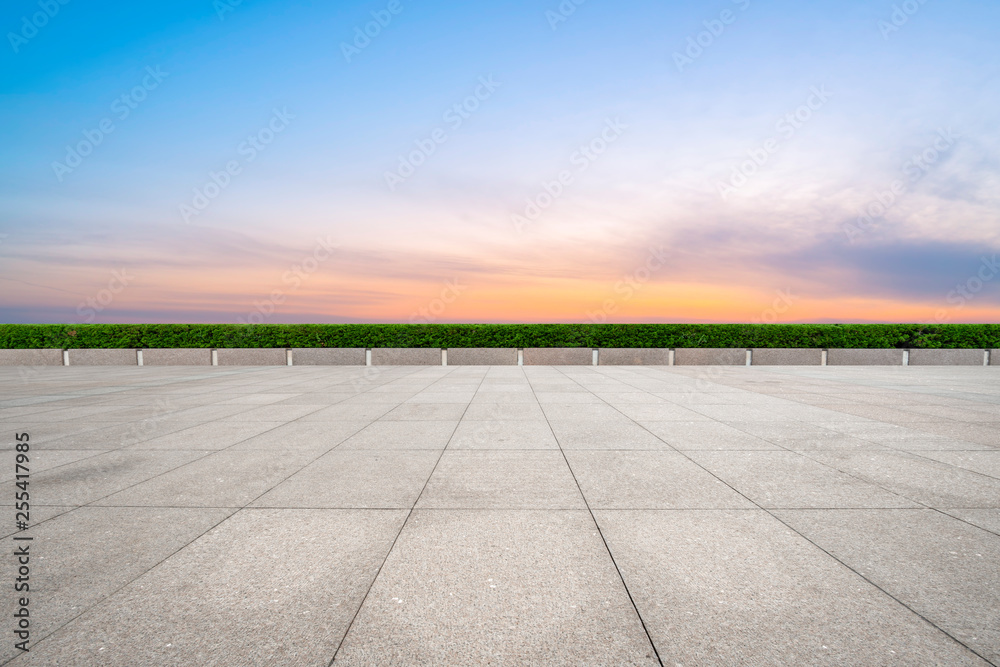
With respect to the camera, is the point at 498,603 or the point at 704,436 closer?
the point at 498,603

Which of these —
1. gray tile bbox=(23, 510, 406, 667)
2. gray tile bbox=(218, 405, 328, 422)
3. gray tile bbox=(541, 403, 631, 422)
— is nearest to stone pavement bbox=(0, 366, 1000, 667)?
gray tile bbox=(23, 510, 406, 667)

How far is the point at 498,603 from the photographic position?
8.91 feet

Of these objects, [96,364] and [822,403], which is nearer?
[822,403]

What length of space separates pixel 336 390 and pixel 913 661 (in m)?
11.3

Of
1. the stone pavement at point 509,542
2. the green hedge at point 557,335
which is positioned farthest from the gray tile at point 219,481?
the green hedge at point 557,335

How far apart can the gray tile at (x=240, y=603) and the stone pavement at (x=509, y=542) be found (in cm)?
1

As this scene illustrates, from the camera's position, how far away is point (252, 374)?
15.8 meters

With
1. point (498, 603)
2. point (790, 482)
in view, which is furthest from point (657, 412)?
point (498, 603)

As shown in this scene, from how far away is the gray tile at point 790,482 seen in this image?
14.0ft

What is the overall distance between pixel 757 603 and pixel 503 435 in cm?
422

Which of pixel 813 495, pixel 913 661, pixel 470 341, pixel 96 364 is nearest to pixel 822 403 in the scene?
pixel 813 495

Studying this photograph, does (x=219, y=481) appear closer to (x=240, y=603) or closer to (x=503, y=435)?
(x=240, y=603)

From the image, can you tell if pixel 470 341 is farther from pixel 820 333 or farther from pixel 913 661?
pixel 913 661

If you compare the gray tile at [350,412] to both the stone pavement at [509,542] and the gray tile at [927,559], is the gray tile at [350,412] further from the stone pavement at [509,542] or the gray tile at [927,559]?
the gray tile at [927,559]
